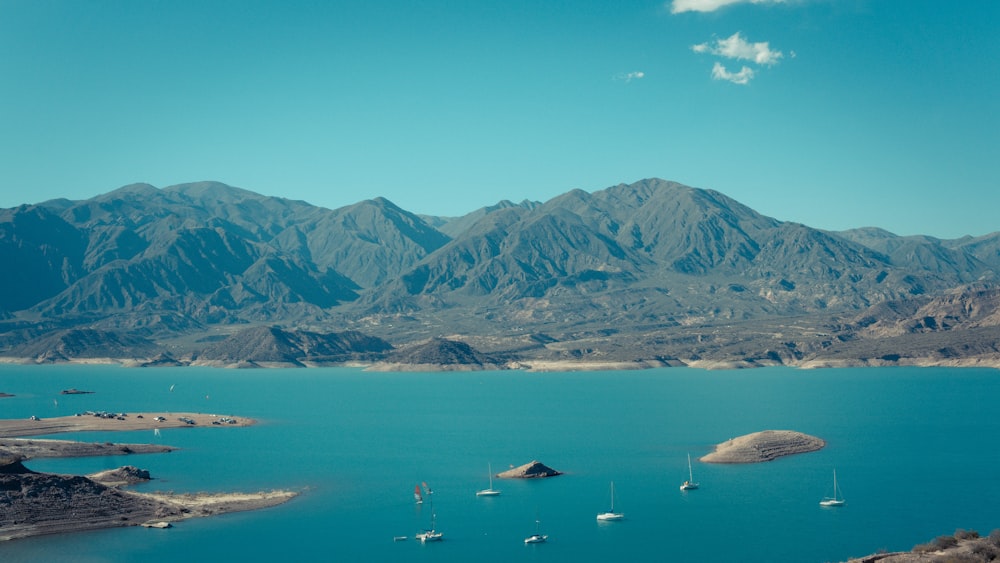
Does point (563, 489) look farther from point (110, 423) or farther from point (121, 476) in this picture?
point (110, 423)

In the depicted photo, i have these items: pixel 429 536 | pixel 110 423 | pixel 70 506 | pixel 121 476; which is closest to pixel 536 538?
pixel 429 536

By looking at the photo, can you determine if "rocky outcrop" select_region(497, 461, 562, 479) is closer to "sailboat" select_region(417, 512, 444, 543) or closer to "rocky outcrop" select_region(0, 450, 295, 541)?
"sailboat" select_region(417, 512, 444, 543)

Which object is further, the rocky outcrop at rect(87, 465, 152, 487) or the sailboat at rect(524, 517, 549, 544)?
the rocky outcrop at rect(87, 465, 152, 487)

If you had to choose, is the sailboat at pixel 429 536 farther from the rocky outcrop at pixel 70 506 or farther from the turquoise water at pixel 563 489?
the rocky outcrop at pixel 70 506

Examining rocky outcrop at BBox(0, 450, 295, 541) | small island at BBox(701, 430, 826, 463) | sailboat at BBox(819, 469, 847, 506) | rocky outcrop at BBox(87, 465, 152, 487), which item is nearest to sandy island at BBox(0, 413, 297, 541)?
rocky outcrop at BBox(0, 450, 295, 541)

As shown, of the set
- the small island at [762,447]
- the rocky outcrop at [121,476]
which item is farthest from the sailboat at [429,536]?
the small island at [762,447]
